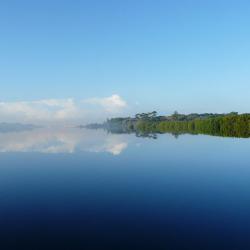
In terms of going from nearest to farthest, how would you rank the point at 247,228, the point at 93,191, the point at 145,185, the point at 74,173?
the point at 247,228, the point at 93,191, the point at 145,185, the point at 74,173

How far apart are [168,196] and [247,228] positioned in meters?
6.92

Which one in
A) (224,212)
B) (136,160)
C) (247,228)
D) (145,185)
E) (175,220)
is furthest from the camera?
(136,160)

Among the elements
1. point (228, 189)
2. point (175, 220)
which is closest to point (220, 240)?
point (175, 220)

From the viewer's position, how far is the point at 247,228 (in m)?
14.6

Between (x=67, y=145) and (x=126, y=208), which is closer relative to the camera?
(x=126, y=208)

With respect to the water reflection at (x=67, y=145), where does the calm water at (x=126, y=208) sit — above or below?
below

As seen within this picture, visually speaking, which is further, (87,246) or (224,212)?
(224,212)

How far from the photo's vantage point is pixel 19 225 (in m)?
15.5

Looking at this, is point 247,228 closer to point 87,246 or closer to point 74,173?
point 87,246

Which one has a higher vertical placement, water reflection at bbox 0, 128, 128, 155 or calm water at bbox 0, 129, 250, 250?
water reflection at bbox 0, 128, 128, 155

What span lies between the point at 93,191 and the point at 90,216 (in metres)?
6.06

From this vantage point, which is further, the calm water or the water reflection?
the water reflection

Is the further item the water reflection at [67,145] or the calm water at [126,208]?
the water reflection at [67,145]

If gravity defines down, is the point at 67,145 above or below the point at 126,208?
above
